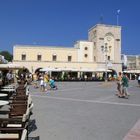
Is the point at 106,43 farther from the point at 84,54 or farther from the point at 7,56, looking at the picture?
the point at 7,56

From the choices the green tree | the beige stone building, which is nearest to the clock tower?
the beige stone building

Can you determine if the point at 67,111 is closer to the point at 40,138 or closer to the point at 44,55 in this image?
the point at 40,138

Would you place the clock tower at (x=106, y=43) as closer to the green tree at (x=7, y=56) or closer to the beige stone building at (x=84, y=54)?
the beige stone building at (x=84, y=54)

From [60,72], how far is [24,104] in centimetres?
5291

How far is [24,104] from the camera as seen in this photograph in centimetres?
969

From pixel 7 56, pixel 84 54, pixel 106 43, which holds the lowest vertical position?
pixel 84 54

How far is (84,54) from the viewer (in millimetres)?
79062

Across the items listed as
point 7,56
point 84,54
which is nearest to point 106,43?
point 84,54

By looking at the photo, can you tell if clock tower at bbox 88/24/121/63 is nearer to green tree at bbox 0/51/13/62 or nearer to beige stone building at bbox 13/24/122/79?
beige stone building at bbox 13/24/122/79

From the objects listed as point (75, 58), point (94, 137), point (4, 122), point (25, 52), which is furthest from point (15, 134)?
point (75, 58)

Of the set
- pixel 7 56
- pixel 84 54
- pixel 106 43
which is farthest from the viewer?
pixel 7 56

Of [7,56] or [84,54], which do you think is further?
[7,56]

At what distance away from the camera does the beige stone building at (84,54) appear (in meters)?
71.9

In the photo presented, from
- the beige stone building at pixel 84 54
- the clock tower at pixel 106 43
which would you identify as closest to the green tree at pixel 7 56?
the beige stone building at pixel 84 54
